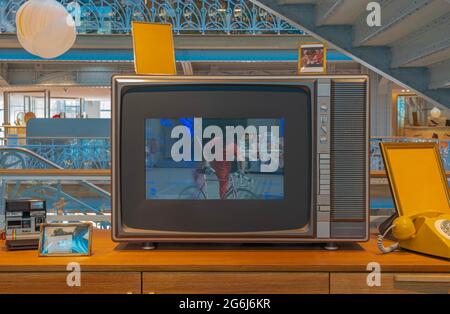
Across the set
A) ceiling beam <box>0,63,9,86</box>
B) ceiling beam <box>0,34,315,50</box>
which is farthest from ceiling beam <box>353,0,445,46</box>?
ceiling beam <box>0,63,9,86</box>

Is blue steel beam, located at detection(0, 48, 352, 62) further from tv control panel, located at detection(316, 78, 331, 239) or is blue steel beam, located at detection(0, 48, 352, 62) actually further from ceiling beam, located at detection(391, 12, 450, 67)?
tv control panel, located at detection(316, 78, 331, 239)

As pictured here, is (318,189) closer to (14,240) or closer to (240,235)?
(240,235)

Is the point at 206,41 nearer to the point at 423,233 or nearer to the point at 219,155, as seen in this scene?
the point at 219,155

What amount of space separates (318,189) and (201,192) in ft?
0.96

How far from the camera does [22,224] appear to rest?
1.29m

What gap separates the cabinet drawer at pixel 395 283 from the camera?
1.15 m

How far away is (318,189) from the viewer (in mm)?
1261

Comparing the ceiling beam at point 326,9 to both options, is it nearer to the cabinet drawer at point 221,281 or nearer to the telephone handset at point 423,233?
the telephone handset at point 423,233

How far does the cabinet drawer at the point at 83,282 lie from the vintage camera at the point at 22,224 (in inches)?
5.8

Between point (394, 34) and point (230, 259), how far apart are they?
3.18 m

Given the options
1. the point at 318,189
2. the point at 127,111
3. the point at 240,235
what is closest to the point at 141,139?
the point at 127,111

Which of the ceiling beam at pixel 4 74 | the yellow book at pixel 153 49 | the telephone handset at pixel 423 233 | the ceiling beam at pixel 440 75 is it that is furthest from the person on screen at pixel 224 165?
the ceiling beam at pixel 4 74

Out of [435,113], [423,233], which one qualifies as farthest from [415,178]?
[435,113]

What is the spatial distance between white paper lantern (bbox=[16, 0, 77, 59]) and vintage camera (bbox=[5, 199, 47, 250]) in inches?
140
